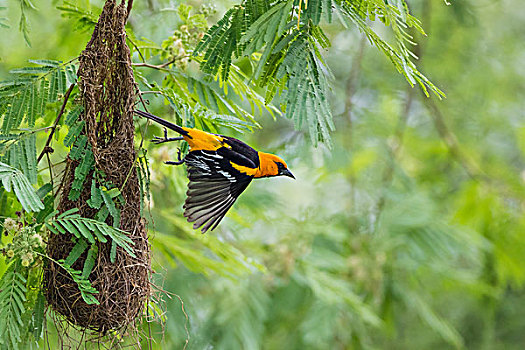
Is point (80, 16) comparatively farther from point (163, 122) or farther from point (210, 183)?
point (210, 183)

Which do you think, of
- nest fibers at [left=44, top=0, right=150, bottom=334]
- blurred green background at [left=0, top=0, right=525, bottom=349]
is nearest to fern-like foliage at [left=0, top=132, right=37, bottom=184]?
nest fibers at [left=44, top=0, right=150, bottom=334]

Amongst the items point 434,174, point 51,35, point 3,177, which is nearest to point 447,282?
point 434,174

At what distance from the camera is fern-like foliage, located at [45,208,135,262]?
6.72 ft

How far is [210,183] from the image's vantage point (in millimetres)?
2307

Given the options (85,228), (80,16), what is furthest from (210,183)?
(80,16)

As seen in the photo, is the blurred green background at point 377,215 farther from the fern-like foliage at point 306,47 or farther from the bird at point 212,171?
the fern-like foliage at point 306,47

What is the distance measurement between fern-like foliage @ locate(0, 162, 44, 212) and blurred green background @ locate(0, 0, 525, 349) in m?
1.49

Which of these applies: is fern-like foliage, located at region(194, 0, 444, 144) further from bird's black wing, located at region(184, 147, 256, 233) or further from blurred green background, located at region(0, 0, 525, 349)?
blurred green background, located at region(0, 0, 525, 349)

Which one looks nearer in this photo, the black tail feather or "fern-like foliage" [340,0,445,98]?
"fern-like foliage" [340,0,445,98]

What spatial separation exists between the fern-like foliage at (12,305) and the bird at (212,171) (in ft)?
1.90

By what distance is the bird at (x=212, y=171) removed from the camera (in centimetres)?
223

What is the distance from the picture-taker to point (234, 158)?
7.47ft

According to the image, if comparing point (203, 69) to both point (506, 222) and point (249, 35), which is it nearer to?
point (249, 35)

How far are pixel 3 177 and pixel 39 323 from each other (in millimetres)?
527
